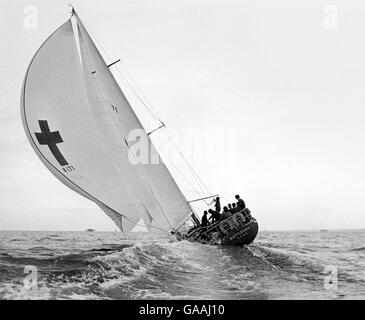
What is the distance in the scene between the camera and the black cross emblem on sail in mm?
13133

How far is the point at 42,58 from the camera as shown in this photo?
13.2 meters

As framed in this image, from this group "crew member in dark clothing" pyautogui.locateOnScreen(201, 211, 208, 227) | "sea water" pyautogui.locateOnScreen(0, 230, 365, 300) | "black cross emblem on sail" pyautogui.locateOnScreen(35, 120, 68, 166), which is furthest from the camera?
"crew member in dark clothing" pyautogui.locateOnScreen(201, 211, 208, 227)

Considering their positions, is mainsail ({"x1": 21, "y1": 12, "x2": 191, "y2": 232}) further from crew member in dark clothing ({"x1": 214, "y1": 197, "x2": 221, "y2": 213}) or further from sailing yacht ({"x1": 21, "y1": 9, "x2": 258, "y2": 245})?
crew member in dark clothing ({"x1": 214, "y1": 197, "x2": 221, "y2": 213})

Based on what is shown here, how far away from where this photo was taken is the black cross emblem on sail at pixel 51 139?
13133mm

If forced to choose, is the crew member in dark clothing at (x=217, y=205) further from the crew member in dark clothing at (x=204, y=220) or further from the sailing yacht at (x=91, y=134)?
the sailing yacht at (x=91, y=134)

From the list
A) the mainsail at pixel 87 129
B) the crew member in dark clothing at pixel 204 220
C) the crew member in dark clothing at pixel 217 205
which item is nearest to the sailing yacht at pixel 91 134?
the mainsail at pixel 87 129

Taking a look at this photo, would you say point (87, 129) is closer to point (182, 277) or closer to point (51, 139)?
point (51, 139)

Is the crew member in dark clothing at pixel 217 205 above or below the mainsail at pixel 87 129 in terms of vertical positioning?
below

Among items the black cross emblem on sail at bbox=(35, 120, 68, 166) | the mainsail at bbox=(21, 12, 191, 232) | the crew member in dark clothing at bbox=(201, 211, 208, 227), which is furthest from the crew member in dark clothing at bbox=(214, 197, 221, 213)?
the black cross emblem on sail at bbox=(35, 120, 68, 166)

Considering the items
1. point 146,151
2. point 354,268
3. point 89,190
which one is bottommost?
point 354,268
